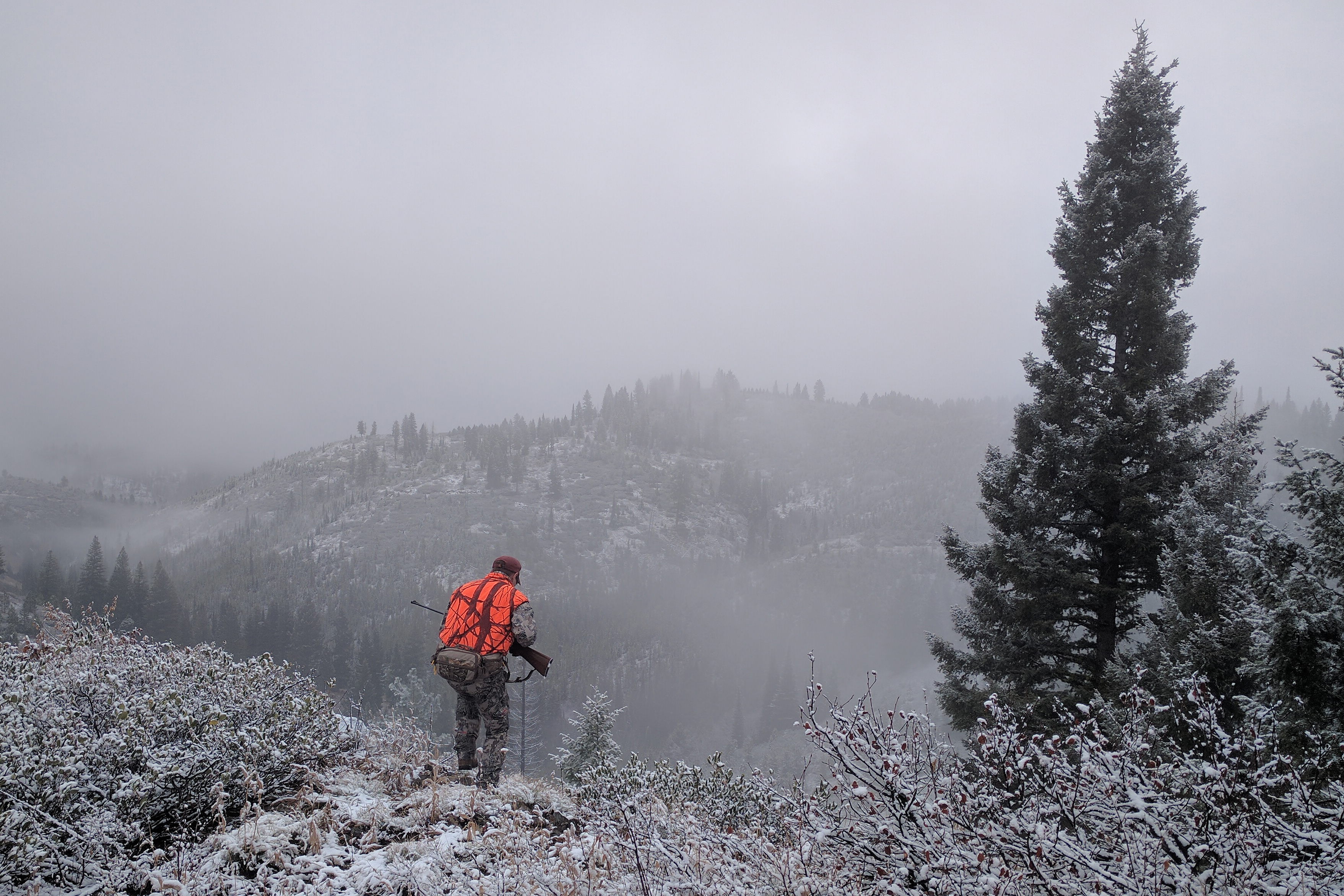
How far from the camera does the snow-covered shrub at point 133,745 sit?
325 centimetres

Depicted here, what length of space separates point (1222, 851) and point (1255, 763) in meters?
1.58

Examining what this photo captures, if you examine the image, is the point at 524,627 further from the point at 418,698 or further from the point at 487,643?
the point at 418,698

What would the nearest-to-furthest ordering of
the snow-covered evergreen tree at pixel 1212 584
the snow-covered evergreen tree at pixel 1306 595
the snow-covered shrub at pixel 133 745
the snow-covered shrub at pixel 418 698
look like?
the snow-covered shrub at pixel 133 745
the snow-covered evergreen tree at pixel 1306 595
the snow-covered evergreen tree at pixel 1212 584
the snow-covered shrub at pixel 418 698

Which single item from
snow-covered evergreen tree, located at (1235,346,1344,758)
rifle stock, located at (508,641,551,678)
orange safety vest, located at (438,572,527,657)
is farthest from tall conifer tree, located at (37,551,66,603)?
snow-covered evergreen tree, located at (1235,346,1344,758)

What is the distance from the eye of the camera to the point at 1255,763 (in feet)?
12.1

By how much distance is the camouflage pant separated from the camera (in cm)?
568

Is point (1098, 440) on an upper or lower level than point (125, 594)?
upper

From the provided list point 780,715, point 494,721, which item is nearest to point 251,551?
point 780,715

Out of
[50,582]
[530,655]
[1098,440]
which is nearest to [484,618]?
[530,655]

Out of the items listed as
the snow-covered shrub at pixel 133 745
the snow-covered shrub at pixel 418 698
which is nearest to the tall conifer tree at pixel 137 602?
the snow-covered shrub at pixel 418 698

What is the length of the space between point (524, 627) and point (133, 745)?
115 inches

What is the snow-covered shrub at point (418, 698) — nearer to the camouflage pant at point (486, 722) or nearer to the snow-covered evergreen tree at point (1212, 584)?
the camouflage pant at point (486, 722)

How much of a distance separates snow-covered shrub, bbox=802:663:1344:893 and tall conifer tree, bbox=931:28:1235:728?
15.6 feet

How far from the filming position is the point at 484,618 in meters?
6.07
